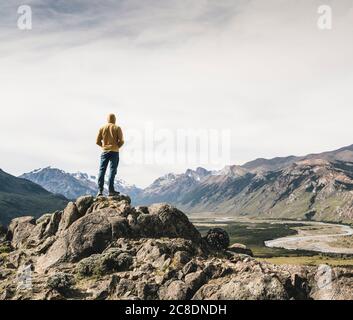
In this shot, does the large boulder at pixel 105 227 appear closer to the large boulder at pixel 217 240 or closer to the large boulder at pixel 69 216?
the large boulder at pixel 69 216

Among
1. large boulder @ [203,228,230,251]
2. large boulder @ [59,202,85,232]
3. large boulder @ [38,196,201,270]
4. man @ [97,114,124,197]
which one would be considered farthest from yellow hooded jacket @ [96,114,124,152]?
large boulder @ [203,228,230,251]

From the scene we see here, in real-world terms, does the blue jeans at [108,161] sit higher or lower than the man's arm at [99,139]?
lower

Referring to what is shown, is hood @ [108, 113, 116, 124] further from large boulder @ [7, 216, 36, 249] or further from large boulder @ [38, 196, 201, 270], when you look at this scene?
large boulder @ [7, 216, 36, 249]

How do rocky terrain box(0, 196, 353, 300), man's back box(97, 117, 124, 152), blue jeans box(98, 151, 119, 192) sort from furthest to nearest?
blue jeans box(98, 151, 119, 192), man's back box(97, 117, 124, 152), rocky terrain box(0, 196, 353, 300)

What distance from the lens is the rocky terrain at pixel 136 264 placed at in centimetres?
2492

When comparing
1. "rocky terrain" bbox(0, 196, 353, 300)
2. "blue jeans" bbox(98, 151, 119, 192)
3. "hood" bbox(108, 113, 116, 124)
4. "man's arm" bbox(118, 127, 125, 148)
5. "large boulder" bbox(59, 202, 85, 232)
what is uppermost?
"hood" bbox(108, 113, 116, 124)

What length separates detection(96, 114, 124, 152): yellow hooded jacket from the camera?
3555 centimetres

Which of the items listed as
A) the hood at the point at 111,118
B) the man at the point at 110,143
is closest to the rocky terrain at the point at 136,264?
the man at the point at 110,143

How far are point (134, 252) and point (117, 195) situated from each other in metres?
9.22

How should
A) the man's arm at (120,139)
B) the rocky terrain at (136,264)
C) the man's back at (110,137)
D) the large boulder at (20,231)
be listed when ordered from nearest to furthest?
the rocky terrain at (136,264) < the man's back at (110,137) < the man's arm at (120,139) < the large boulder at (20,231)

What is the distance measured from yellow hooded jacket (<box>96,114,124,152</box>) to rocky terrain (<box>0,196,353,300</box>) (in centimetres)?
515

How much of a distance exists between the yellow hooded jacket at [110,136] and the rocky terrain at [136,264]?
16.9 ft

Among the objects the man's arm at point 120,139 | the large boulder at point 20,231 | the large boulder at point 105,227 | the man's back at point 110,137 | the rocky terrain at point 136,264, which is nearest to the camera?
the rocky terrain at point 136,264
